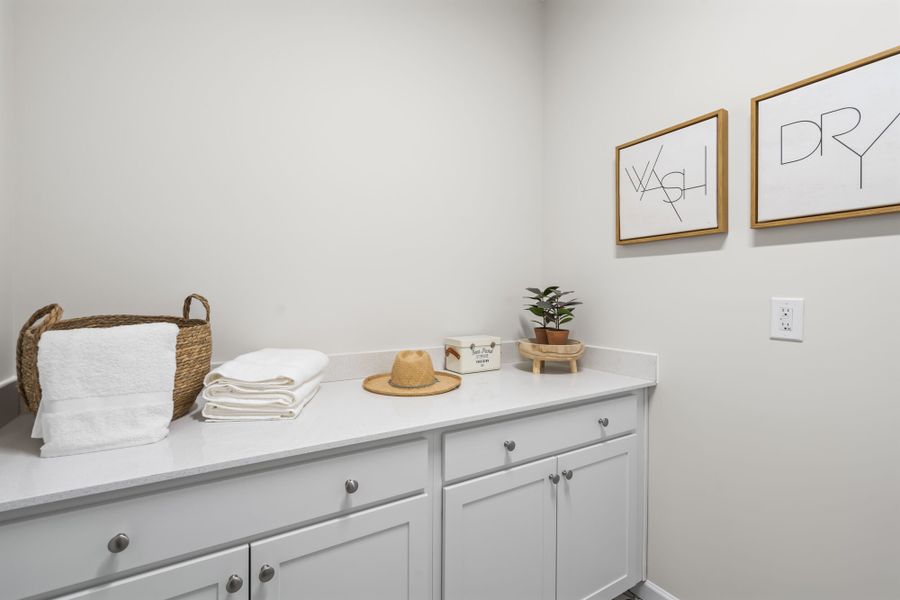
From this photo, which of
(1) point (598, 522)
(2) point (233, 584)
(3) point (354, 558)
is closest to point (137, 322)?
(2) point (233, 584)

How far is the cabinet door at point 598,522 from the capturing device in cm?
134

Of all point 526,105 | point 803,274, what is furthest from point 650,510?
point 526,105

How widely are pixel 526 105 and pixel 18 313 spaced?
1.95 metres

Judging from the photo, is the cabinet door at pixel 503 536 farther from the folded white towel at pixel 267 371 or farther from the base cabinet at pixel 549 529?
the folded white towel at pixel 267 371

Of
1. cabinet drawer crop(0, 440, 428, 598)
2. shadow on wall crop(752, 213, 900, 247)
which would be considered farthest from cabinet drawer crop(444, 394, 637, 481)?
shadow on wall crop(752, 213, 900, 247)

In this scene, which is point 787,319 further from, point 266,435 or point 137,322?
point 137,322

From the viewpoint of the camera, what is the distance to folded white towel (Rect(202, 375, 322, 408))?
1.08 metres

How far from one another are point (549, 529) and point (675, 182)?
3.89 ft

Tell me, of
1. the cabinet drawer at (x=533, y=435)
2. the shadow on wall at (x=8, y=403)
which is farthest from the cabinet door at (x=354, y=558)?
the shadow on wall at (x=8, y=403)

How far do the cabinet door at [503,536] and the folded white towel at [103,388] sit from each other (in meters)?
0.72

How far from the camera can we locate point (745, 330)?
4.25ft

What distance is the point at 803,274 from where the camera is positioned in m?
1.17

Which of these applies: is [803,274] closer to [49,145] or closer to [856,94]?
[856,94]

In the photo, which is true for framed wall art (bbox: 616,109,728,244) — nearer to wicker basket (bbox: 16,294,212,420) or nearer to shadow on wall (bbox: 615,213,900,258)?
shadow on wall (bbox: 615,213,900,258)
